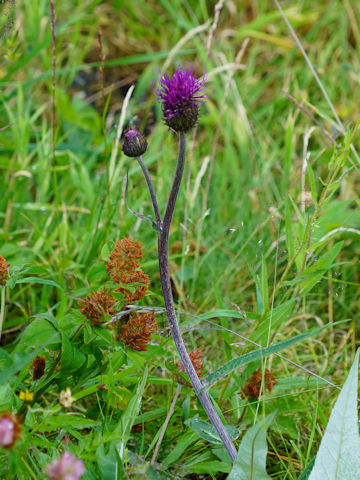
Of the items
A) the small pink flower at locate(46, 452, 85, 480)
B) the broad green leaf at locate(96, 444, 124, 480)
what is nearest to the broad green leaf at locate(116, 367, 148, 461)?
the broad green leaf at locate(96, 444, 124, 480)

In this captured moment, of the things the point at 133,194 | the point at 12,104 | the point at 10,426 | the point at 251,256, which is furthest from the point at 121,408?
the point at 12,104

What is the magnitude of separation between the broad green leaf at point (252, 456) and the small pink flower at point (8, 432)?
362mm

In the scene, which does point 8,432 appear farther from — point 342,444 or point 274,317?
point 274,317

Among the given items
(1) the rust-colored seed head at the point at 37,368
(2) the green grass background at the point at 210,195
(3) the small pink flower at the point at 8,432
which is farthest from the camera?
(2) the green grass background at the point at 210,195

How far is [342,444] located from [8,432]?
53 centimetres

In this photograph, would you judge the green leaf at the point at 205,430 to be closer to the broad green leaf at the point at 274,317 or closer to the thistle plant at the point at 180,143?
the thistle plant at the point at 180,143

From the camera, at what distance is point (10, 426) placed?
661 millimetres

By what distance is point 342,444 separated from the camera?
0.91 metres

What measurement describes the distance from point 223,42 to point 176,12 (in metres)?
0.27

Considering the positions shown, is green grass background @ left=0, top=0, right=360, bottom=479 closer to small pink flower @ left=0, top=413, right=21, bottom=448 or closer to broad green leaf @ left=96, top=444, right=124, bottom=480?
broad green leaf @ left=96, top=444, right=124, bottom=480

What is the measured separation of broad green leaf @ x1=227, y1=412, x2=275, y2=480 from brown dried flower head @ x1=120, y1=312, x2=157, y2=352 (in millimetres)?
254

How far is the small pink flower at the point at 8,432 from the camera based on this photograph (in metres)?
0.64

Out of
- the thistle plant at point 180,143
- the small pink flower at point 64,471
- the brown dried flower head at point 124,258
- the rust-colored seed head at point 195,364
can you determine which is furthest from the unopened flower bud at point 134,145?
the small pink flower at point 64,471

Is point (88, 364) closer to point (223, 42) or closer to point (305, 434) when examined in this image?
point (305, 434)
